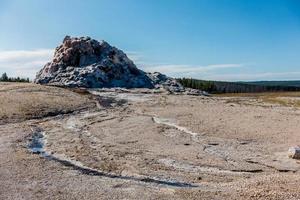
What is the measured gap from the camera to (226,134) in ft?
91.4

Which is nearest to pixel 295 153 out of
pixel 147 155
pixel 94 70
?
pixel 147 155

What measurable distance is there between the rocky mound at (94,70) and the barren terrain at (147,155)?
38314 millimetres

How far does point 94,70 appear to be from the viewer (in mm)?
81000

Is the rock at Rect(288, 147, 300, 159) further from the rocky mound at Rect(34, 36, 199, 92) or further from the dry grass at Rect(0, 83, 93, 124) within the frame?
the rocky mound at Rect(34, 36, 199, 92)

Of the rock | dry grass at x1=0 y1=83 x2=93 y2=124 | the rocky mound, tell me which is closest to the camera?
Result: the rock

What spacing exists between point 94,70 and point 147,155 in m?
60.5

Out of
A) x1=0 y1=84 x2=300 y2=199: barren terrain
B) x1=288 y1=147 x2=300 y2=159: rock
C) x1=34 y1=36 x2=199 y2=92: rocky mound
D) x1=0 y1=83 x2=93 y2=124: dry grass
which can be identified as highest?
x1=34 y1=36 x2=199 y2=92: rocky mound

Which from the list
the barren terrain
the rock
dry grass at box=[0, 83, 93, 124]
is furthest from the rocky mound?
the rock

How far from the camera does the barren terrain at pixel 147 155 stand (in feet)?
50.5

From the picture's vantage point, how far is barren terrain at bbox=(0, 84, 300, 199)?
15406 mm

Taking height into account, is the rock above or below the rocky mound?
below

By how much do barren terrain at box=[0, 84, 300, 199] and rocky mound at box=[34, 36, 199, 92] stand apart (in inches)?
1508

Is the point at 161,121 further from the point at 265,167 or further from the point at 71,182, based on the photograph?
the point at 71,182

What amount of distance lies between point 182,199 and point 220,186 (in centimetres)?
213
